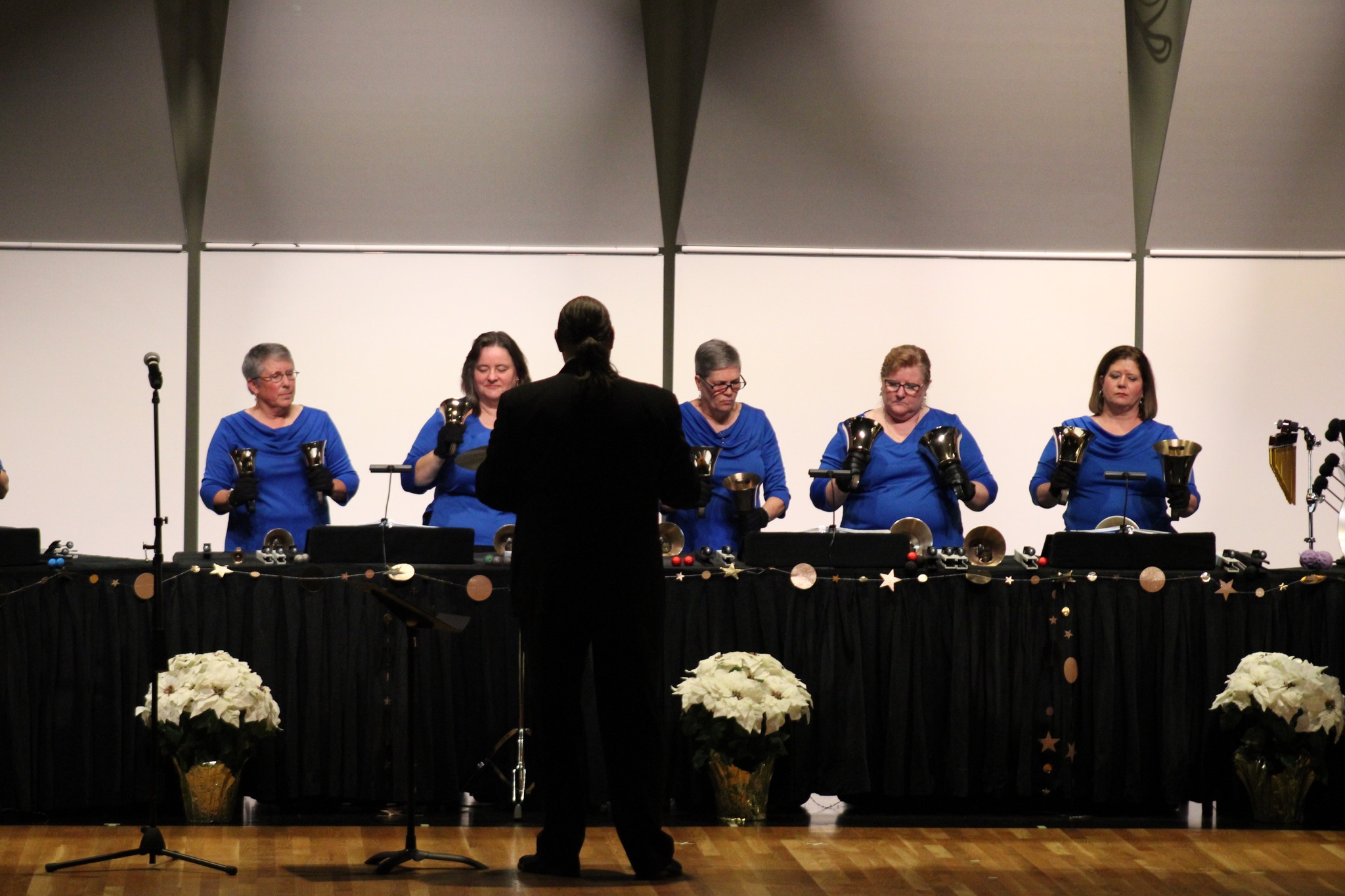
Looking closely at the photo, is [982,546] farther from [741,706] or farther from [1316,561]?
[1316,561]

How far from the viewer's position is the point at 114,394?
21.1 ft

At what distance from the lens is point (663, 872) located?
3293mm

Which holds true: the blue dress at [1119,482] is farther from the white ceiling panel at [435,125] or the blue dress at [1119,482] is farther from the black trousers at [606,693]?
the white ceiling panel at [435,125]

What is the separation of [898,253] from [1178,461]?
2.41m

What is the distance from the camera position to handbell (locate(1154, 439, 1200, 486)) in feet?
14.6

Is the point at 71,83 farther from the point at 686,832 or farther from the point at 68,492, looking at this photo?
the point at 686,832

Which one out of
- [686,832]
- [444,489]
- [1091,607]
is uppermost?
[444,489]

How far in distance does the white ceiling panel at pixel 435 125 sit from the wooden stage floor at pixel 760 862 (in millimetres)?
3343

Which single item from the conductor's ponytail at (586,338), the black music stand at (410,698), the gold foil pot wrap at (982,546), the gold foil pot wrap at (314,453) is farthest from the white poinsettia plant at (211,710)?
the gold foil pot wrap at (982,546)

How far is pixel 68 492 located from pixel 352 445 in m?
1.27

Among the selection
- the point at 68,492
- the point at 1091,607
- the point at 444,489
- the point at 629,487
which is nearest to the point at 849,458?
the point at 1091,607

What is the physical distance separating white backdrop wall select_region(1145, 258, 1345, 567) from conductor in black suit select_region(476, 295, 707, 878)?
4046 mm

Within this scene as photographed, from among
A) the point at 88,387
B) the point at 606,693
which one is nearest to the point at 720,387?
the point at 606,693

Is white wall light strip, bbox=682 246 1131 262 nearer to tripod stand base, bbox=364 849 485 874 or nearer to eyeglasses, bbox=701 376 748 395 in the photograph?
eyeglasses, bbox=701 376 748 395
